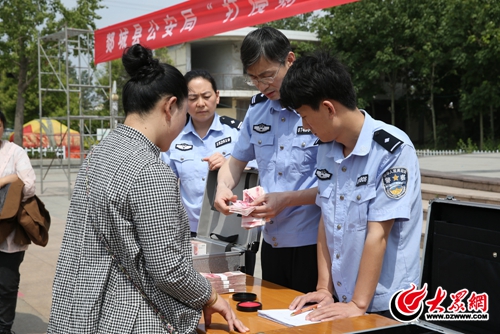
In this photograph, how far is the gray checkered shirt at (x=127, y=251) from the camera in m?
1.50

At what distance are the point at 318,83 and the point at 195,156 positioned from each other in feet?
5.23

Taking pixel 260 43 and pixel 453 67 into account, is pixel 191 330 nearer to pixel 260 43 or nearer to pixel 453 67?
pixel 260 43

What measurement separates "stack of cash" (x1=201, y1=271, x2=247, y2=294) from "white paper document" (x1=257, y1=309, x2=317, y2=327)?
0.89 feet

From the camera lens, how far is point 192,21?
6898 mm

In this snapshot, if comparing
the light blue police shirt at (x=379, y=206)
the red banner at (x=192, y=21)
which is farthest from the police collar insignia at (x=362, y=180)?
the red banner at (x=192, y=21)

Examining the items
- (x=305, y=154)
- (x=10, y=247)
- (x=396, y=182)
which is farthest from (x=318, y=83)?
(x=10, y=247)

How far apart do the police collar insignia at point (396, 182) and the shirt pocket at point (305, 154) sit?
0.65 metres

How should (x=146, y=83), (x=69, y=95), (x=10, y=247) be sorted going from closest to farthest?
1. (x=146, y=83)
2. (x=10, y=247)
3. (x=69, y=95)

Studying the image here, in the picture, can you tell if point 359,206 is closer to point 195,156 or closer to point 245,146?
point 245,146

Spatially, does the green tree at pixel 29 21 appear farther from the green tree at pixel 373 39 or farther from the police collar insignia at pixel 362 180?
the police collar insignia at pixel 362 180

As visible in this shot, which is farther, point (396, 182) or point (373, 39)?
point (373, 39)

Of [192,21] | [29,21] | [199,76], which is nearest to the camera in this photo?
[199,76]

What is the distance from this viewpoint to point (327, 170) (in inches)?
80.0

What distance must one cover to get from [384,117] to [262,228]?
81.8 ft
